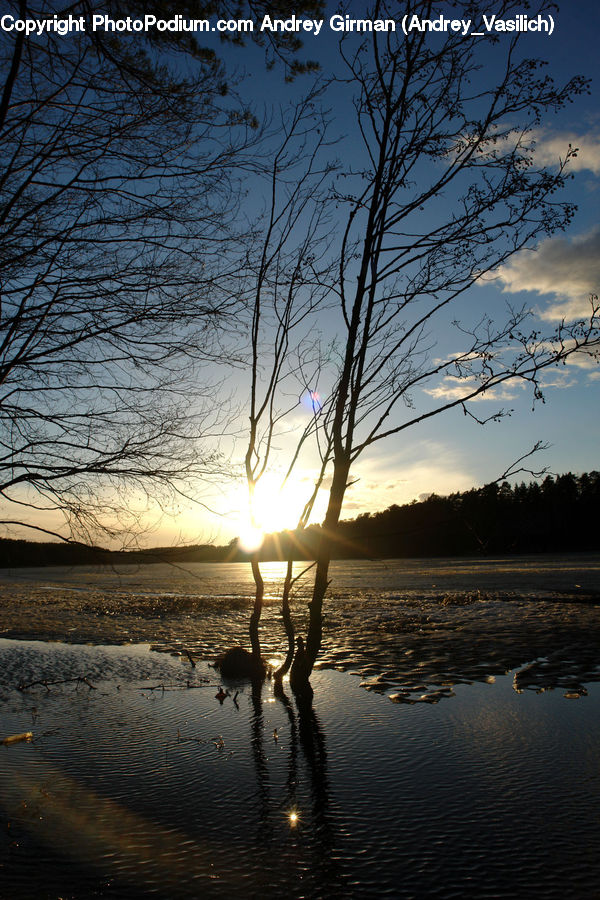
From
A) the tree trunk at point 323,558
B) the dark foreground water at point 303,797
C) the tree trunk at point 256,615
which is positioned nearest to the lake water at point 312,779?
the dark foreground water at point 303,797

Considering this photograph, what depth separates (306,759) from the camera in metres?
4.88

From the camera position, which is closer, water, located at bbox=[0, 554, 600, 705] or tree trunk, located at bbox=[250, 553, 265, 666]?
water, located at bbox=[0, 554, 600, 705]

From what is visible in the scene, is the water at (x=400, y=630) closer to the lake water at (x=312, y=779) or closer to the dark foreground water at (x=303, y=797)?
the lake water at (x=312, y=779)

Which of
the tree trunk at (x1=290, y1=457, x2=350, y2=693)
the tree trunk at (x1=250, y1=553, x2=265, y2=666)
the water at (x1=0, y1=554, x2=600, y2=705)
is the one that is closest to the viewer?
the tree trunk at (x1=290, y1=457, x2=350, y2=693)

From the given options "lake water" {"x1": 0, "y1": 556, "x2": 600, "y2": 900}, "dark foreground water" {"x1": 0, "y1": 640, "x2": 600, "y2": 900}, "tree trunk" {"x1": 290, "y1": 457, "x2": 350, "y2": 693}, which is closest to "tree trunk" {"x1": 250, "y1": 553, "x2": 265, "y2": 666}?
"lake water" {"x1": 0, "y1": 556, "x2": 600, "y2": 900}

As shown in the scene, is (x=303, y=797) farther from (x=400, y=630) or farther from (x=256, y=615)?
(x=400, y=630)

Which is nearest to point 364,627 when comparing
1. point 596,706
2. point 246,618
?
point 246,618

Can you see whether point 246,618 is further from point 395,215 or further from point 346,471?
point 395,215

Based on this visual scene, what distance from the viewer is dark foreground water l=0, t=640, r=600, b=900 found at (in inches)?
121

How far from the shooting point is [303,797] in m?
4.12

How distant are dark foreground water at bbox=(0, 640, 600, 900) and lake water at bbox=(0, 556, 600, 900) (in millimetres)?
15

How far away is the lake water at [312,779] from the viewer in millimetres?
3104

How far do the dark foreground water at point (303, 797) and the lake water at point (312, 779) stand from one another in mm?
15

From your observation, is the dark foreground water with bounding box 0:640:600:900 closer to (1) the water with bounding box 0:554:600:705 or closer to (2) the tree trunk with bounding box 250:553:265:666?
(1) the water with bounding box 0:554:600:705
